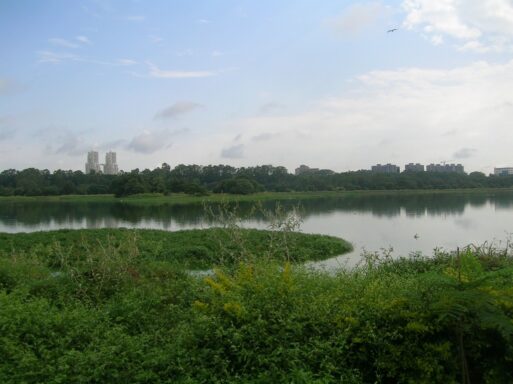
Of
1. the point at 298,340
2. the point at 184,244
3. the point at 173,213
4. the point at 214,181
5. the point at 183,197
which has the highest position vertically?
the point at 214,181

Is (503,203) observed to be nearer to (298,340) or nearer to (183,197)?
(183,197)

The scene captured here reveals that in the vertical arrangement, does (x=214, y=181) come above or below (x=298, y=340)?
above

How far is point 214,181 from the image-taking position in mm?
94250

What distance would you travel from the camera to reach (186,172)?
3866 inches

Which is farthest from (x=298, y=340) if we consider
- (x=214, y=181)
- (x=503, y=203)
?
(x=214, y=181)

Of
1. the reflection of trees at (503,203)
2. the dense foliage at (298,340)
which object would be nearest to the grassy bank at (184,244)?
the dense foliage at (298,340)

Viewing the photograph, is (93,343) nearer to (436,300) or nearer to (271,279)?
(271,279)


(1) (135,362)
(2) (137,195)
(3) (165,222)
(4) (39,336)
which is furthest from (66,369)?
(2) (137,195)

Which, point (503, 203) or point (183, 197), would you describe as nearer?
point (503, 203)

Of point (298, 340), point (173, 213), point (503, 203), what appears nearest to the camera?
point (298, 340)

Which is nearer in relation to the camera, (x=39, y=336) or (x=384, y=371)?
(x=384, y=371)

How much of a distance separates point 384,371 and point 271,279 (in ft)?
4.79

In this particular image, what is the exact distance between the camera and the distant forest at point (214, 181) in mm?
73875

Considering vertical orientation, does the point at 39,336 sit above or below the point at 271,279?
below
